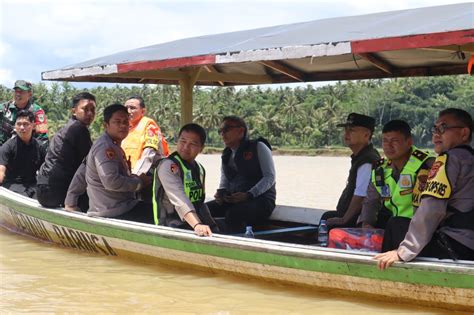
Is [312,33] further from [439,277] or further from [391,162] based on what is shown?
[439,277]

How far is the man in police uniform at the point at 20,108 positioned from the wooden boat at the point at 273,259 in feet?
5.15

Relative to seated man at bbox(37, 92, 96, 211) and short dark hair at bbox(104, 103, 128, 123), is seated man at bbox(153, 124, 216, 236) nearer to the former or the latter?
short dark hair at bbox(104, 103, 128, 123)

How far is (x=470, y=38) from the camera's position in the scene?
3830 mm

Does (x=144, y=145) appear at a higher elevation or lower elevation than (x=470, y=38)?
lower

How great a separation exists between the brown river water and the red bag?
40cm

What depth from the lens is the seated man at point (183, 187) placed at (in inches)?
210

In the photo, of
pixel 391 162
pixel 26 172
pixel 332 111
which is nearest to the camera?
pixel 391 162

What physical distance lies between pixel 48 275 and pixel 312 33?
3.08 metres

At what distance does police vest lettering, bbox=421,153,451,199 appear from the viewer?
4016mm

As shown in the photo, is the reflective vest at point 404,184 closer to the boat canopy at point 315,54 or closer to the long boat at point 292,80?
the long boat at point 292,80

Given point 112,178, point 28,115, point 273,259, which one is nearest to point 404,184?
point 273,259

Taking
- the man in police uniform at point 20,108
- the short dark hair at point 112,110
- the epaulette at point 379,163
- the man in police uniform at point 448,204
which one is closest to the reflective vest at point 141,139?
the short dark hair at point 112,110

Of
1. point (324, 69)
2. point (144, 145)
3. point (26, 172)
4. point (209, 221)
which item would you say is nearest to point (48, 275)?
point (209, 221)

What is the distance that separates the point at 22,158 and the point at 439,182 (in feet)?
17.7
